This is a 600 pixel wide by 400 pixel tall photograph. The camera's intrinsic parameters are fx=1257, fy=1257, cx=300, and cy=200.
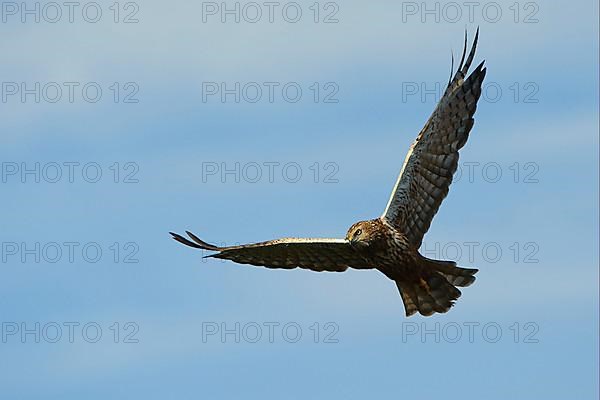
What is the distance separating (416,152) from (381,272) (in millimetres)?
1473

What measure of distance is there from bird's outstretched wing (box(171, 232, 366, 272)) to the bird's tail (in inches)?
25.6

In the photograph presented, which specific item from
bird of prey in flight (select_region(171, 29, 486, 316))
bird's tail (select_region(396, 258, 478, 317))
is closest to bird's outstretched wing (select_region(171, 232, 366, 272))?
bird of prey in flight (select_region(171, 29, 486, 316))

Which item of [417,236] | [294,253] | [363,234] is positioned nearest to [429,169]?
[417,236]

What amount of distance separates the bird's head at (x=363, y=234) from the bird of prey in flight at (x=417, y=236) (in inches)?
1.1

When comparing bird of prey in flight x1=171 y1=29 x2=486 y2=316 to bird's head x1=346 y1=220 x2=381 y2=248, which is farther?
bird of prey in flight x1=171 y1=29 x2=486 y2=316

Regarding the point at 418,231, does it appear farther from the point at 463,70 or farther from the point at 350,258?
the point at 463,70

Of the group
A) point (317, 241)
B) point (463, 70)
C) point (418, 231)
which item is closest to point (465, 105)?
point (463, 70)

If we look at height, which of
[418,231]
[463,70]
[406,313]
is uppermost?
[463,70]

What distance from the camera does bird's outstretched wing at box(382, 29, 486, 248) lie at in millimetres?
14648

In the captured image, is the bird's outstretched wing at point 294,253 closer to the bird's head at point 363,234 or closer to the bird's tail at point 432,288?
the bird's head at point 363,234

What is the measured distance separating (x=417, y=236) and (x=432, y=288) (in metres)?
0.65

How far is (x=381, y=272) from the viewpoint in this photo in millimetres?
14523

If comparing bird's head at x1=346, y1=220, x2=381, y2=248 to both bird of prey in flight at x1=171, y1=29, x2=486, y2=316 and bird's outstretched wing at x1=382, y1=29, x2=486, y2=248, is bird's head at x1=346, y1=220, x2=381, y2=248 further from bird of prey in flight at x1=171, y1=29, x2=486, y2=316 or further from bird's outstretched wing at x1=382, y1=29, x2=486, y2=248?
bird's outstretched wing at x1=382, y1=29, x2=486, y2=248

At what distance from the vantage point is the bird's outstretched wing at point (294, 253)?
14391 millimetres
